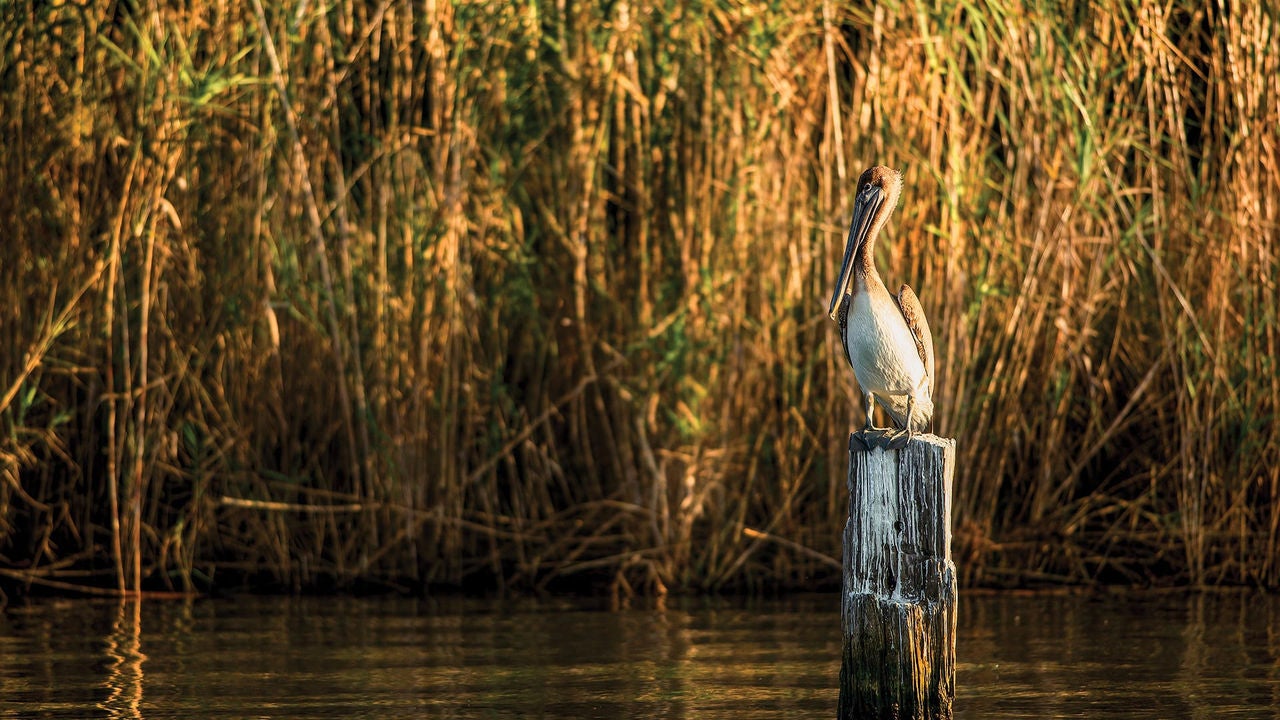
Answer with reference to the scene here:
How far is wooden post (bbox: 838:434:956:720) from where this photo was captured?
4855 millimetres

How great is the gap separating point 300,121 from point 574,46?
3.73 ft

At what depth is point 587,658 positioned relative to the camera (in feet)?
22.1

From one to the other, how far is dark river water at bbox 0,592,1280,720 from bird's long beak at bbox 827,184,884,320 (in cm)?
135

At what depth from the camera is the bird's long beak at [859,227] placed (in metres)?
5.18

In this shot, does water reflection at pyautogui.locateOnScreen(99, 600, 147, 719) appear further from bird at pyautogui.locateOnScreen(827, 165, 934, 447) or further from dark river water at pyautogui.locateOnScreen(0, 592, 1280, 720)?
bird at pyautogui.locateOnScreen(827, 165, 934, 447)

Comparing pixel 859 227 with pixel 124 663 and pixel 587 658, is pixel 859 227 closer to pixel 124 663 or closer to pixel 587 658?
pixel 587 658

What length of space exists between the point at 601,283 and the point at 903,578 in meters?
3.34

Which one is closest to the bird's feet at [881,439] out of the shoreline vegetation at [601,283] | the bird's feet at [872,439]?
the bird's feet at [872,439]

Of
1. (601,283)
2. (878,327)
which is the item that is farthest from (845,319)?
(601,283)

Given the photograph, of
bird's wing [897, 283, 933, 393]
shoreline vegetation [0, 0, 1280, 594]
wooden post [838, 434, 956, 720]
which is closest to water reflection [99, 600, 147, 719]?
shoreline vegetation [0, 0, 1280, 594]

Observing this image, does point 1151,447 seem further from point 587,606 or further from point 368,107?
point 368,107

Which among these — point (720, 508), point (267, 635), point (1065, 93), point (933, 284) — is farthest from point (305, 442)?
point (1065, 93)

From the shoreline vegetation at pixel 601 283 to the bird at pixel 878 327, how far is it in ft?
7.84

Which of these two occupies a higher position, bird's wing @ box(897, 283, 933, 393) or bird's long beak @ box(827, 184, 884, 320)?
bird's long beak @ box(827, 184, 884, 320)
